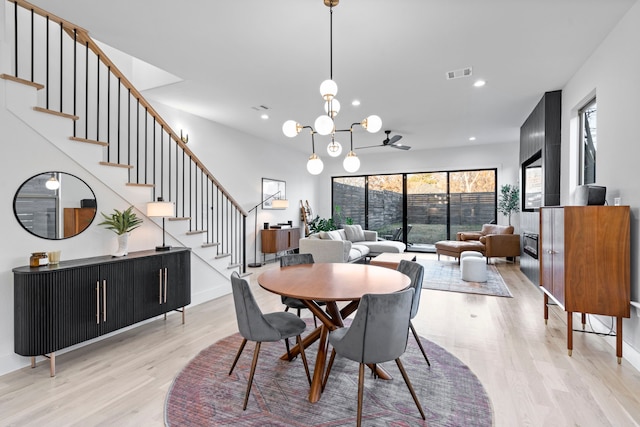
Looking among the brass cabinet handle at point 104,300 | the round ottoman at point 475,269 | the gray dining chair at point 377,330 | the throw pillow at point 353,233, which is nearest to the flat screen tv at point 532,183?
the round ottoman at point 475,269

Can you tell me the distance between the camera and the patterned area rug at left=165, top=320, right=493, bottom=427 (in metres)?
1.91

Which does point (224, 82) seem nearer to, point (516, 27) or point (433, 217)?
point (516, 27)

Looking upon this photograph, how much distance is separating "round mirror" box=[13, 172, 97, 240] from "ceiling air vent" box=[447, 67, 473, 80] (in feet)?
13.9

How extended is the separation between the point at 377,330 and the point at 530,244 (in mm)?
4762

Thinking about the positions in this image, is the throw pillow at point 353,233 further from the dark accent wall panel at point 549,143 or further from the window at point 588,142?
the window at point 588,142

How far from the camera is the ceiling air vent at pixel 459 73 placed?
3821 mm

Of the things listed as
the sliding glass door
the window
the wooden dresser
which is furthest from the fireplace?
the sliding glass door

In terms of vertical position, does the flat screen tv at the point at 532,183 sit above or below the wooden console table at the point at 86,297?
above

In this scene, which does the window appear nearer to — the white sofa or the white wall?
the white wall

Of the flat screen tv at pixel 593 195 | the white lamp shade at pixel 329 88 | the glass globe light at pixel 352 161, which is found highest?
the white lamp shade at pixel 329 88

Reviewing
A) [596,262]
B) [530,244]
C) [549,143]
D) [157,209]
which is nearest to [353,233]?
[530,244]

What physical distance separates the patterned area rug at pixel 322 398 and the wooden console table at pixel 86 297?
35.9 inches

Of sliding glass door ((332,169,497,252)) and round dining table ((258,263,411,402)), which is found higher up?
sliding glass door ((332,169,497,252))

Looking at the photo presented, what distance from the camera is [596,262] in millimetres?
2707
